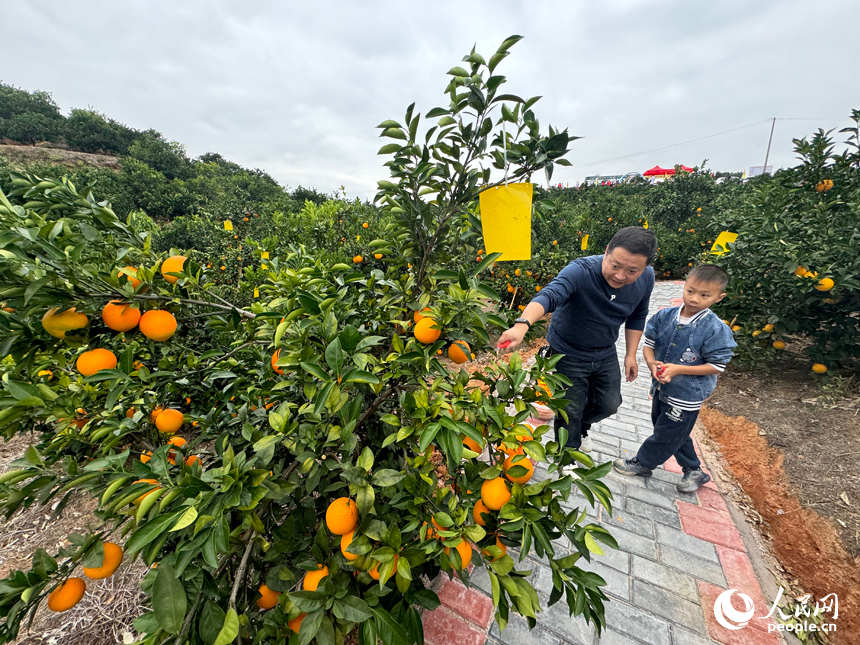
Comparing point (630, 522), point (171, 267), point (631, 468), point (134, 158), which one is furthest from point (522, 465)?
point (134, 158)

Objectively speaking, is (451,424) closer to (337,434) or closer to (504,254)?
(337,434)

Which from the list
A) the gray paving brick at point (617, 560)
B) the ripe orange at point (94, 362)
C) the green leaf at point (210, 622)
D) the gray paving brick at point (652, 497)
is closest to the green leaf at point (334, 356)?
the green leaf at point (210, 622)

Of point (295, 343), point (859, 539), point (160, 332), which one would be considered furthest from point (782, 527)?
point (160, 332)

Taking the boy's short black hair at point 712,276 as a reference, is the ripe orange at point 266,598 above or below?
below

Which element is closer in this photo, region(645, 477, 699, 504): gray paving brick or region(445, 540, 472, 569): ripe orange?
region(445, 540, 472, 569): ripe orange

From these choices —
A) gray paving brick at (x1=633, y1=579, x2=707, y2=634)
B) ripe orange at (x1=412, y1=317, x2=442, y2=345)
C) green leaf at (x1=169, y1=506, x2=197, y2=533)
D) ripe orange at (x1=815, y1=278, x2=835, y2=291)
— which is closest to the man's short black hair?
ripe orange at (x1=412, y1=317, x2=442, y2=345)

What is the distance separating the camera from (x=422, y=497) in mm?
945

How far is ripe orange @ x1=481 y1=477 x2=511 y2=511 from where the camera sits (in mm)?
970

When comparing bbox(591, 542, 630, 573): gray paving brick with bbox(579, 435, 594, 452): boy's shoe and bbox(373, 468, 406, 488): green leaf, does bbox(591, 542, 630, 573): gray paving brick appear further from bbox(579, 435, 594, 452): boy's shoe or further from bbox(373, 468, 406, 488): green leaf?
bbox(373, 468, 406, 488): green leaf

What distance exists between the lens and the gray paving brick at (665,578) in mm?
1655

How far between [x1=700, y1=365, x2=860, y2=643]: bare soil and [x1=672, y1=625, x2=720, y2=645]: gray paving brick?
0.63 meters

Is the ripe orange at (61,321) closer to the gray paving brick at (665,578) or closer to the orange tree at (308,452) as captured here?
the orange tree at (308,452)

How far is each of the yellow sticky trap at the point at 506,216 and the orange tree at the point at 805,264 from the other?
3.56 m

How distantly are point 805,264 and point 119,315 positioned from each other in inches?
192
